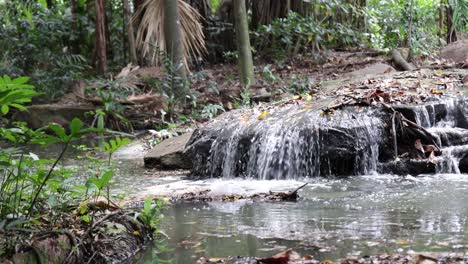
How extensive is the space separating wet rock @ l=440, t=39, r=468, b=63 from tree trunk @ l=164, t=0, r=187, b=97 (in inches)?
204

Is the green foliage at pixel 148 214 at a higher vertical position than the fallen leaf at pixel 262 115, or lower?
lower

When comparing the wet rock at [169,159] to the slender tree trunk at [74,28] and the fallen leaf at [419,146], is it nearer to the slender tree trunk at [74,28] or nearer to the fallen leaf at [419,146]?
the fallen leaf at [419,146]

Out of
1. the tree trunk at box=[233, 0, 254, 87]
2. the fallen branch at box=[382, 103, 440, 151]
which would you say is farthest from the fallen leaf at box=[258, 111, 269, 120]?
the tree trunk at box=[233, 0, 254, 87]

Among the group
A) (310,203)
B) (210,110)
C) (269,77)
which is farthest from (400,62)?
(310,203)

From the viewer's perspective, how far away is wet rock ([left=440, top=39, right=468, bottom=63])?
11.9 m

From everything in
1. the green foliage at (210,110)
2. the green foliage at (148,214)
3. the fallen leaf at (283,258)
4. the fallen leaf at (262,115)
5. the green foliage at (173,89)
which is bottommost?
the fallen leaf at (283,258)

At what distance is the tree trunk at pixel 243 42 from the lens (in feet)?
36.7

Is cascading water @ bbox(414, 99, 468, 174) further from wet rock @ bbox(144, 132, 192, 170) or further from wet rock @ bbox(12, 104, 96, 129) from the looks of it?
wet rock @ bbox(12, 104, 96, 129)

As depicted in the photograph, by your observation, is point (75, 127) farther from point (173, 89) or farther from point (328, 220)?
point (173, 89)

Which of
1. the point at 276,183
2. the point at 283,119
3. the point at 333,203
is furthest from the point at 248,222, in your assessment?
the point at 283,119

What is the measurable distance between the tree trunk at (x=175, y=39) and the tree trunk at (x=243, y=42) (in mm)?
1055

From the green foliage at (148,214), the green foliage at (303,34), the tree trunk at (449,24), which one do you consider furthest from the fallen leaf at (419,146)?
the tree trunk at (449,24)

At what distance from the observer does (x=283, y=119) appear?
25.0 ft

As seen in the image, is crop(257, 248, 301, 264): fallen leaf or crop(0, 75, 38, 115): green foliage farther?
crop(257, 248, 301, 264): fallen leaf
